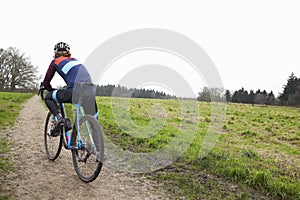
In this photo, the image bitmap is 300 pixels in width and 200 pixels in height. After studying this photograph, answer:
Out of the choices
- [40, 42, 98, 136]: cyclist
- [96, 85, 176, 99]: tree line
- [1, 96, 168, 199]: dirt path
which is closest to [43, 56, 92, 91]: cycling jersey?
[40, 42, 98, 136]: cyclist

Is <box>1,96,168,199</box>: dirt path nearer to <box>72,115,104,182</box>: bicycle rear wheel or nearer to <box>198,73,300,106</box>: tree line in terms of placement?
<box>72,115,104,182</box>: bicycle rear wheel

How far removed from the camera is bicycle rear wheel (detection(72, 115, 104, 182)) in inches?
171

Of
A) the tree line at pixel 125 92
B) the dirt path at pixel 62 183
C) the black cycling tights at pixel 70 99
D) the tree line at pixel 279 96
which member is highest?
the tree line at pixel 279 96

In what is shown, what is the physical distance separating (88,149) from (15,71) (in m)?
54.2

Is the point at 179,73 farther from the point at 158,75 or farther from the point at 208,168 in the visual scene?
the point at 208,168

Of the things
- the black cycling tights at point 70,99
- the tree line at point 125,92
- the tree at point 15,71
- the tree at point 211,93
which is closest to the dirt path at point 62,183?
the black cycling tights at point 70,99

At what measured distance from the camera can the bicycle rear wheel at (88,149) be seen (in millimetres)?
4344

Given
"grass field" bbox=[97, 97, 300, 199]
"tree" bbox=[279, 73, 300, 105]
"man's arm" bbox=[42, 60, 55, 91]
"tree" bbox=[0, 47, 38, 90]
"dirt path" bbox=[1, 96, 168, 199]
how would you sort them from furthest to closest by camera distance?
"tree" bbox=[279, 73, 300, 105], "tree" bbox=[0, 47, 38, 90], "man's arm" bbox=[42, 60, 55, 91], "grass field" bbox=[97, 97, 300, 199], "dirt path" bbox=[1, 96, 168, 199]

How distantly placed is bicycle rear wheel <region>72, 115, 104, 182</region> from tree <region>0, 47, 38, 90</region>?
51.8 m

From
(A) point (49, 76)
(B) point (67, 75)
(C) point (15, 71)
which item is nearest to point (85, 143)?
(B) point (67, 75)

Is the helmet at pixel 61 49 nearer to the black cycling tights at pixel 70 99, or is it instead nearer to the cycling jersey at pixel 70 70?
the cycling jersey at pixel 70 70

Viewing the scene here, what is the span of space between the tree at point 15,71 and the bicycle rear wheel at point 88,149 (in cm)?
5185

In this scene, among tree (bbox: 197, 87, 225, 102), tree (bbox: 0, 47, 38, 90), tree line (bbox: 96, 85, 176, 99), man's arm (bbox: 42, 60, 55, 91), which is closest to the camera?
man's arm (bbox: 42, 60, 55, 91)

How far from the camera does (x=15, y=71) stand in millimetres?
51562
